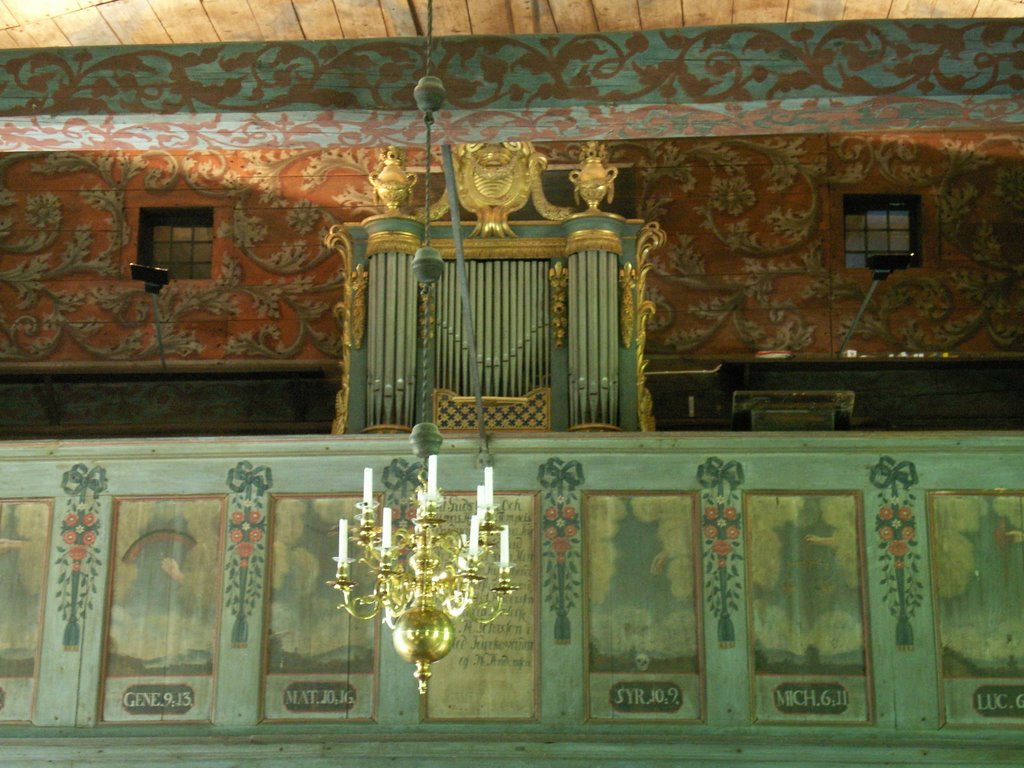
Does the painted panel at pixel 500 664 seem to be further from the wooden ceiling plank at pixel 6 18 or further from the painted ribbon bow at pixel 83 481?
the wooden ceiling plank at pixel 6 18

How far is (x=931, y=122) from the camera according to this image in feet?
26.9

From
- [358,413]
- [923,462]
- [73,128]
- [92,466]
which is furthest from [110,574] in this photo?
[923,462]

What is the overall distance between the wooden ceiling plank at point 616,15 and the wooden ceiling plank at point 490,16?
450 millimetres

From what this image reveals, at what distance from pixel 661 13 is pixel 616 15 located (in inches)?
11.3

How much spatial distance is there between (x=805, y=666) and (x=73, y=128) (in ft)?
18.4

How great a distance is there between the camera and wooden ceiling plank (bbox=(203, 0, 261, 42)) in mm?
9125

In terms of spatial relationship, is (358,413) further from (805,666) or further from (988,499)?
(988,499)

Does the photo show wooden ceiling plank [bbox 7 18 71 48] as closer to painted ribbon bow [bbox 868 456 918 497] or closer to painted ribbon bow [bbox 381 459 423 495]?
painted ribbon bow [bbox 381 459 423 495]

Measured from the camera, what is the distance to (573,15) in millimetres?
9359

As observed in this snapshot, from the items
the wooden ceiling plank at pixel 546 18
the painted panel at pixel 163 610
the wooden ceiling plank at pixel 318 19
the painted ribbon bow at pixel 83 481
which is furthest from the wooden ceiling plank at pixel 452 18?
the painted ribbon bow at pixel 83 481

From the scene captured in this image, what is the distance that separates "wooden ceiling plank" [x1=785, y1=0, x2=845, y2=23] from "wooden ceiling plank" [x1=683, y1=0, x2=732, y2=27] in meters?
0.37

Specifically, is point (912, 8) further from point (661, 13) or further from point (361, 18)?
point (361, 18)

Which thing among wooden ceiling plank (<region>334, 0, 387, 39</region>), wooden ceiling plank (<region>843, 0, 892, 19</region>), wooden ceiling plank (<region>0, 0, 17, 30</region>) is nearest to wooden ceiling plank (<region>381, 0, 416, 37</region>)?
wooden ceiling plank (<region>334, 0, 387, 39</region>)

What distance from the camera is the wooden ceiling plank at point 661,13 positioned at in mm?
9078
